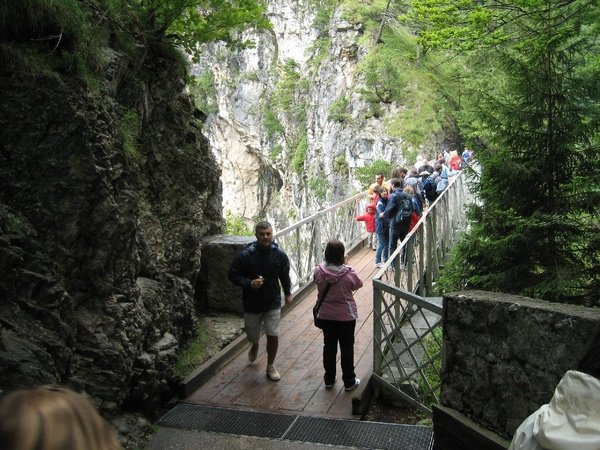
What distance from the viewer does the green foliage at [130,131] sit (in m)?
5.80

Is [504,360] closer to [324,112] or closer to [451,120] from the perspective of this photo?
[451,120]

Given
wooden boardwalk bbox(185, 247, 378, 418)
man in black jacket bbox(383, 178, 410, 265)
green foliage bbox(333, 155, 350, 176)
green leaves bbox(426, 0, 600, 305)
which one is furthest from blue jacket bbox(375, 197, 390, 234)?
green foliage bbox(333, 155, 350, 176)

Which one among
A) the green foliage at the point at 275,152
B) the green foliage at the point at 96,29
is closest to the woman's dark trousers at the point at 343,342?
the green foliage at the point at 96,29

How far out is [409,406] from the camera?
6402mm

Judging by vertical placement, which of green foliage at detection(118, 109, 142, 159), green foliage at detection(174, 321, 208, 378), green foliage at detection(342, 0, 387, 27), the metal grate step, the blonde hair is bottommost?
the metal grate step

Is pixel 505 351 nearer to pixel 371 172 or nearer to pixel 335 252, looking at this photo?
pixel 335 252

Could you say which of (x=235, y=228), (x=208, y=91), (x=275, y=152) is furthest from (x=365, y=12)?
(x=235, y=228)

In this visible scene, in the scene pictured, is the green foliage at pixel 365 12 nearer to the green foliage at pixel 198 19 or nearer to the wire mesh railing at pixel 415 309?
the wire mesh railing at pixel 415 309

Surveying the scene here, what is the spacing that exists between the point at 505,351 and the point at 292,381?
10.9 ft

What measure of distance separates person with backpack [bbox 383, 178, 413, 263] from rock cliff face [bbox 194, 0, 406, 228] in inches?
968

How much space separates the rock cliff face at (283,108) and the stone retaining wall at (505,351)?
1215 inches

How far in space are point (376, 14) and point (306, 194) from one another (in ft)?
41.7

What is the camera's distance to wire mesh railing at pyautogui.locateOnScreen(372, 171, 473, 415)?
5.87 meters

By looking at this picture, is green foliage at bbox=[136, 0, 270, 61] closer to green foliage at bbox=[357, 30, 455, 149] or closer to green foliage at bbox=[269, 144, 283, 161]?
green foliage at bbox=[357, 30, 455, 149]
